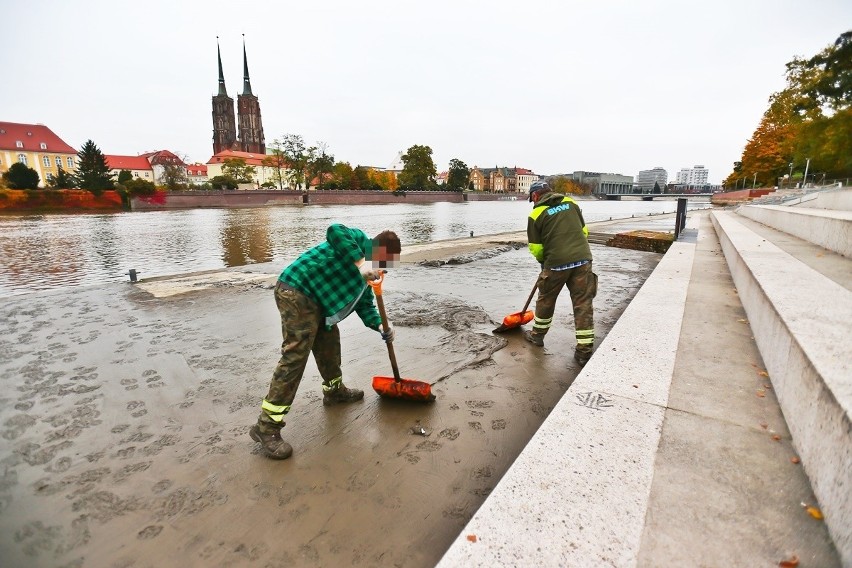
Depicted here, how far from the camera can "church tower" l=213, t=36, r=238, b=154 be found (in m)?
118

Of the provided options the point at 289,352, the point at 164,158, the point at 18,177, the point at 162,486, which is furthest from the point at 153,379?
the point at 164,158

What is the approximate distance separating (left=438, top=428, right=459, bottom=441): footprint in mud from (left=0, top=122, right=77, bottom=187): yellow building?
98.9m

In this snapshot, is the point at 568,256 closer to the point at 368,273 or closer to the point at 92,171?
the point at 368,273

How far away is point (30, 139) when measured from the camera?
76.4 m

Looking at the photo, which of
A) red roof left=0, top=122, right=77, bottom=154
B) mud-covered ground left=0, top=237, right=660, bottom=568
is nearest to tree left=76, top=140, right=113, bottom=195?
red roof left=0, top=122, right=77, bottom=154

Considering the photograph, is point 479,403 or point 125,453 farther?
point 479,403

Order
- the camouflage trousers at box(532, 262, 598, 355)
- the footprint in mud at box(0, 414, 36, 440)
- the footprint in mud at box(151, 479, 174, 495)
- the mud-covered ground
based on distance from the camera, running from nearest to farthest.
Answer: the mud-covered ground
the footprint in mud at box(151, 479, 174, 495)
the footprint in mud at box(0, 414, 36, 440)
the camouflage trousers at box(532, 262, 598, 355)

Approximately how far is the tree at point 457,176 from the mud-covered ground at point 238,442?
104628 millimetres

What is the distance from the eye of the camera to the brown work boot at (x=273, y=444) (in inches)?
108

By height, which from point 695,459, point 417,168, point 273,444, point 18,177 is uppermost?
point 417,168

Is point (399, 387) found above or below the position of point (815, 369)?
below

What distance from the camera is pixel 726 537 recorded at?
1.50m

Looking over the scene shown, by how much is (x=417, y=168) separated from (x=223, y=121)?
63129mm

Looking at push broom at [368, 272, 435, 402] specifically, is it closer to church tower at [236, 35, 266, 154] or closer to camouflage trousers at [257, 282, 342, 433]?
camouflage trousers at [257, 282, 342, 433]
